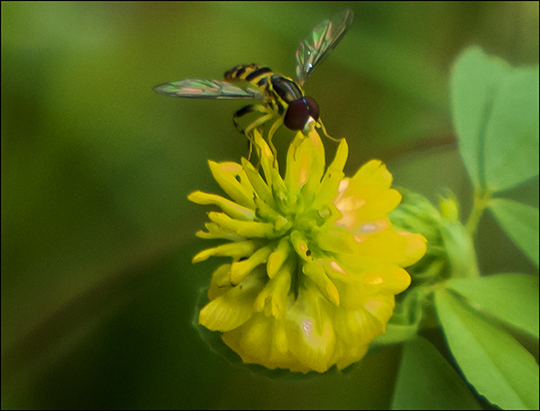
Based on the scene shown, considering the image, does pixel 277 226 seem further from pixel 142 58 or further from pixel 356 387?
pixel 142 58

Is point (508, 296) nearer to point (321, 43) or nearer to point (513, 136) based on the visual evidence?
point (513, 136)

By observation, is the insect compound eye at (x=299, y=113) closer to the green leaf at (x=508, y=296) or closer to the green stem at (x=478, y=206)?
the green leaf at (x=508, y=296)

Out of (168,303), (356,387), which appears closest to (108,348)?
(168,303)

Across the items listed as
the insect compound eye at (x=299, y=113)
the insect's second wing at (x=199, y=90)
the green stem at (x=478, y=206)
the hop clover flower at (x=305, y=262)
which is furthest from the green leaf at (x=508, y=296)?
the insect's second wing at (x=199, y=90)

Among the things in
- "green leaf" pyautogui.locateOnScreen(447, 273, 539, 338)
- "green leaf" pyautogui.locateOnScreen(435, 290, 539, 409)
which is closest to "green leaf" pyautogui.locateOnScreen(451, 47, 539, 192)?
"green leaf" pyautogui.locateOnScreen(447, 273, 539, 338)

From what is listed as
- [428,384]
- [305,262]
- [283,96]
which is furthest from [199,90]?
[428,384]
